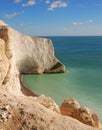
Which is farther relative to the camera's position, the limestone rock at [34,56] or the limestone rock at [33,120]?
the limestone rock at [34,56]

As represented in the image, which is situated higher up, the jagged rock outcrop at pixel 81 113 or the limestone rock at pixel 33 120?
the limestone rock at pixel 33 120

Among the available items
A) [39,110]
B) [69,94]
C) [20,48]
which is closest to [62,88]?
[69,94]

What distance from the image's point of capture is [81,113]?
13.4 metres

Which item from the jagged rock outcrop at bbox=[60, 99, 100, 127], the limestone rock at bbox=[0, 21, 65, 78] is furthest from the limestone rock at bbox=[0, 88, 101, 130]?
the limestone rock at bbox=[0, 21, 65, 78]

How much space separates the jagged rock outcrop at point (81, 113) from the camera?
12.9 m

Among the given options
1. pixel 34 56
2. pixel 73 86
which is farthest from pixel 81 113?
pixel 34 56

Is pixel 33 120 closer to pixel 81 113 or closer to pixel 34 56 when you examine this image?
pixel 81 113

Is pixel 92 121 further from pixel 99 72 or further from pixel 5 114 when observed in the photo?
pixel 99 72

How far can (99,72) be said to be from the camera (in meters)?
47.7

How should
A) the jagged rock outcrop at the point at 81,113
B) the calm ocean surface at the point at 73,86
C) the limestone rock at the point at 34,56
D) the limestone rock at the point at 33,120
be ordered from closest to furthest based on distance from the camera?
the limestone rock at the point at 33,120 → the jagged rock outcrop at the point at 81,113 → the calm ocean surface at the point at 73,86 → the limestone rock at the point at 34,56

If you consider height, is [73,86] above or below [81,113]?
below

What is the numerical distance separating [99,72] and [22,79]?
44.7 ft

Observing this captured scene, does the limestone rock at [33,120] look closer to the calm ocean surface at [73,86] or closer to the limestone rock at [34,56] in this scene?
the calm ocean surface at [73,86]

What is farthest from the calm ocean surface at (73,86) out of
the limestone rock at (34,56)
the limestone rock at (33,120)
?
the limestone rock at (33,120)
